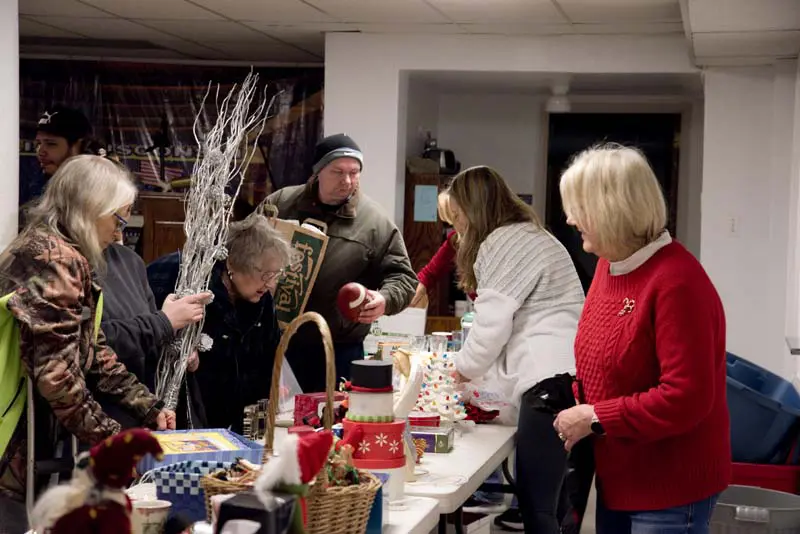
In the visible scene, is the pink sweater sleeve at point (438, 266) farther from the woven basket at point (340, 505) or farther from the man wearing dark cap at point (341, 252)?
the woven basket at point (340, 505)

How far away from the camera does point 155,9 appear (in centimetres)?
647

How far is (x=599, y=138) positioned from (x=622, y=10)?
146 inches

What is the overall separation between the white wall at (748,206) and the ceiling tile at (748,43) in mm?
583

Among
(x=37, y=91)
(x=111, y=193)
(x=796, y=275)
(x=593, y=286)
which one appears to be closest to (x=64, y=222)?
(x=111, y=193)

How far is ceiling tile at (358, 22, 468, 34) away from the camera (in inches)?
270

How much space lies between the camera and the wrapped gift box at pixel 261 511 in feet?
4.75

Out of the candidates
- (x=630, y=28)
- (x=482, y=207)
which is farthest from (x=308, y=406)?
(x=630, y=28)

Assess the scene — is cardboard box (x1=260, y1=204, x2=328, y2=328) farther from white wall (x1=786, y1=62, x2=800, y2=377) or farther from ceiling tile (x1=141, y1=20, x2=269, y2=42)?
ceiling tile (x1=141, y1=20, x2=269, y2=42)

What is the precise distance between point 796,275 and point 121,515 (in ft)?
16.9

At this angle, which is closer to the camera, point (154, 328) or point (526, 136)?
point (154, 328)

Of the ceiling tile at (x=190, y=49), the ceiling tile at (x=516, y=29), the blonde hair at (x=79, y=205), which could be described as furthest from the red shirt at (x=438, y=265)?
the ceiling tile at (x=190, y=49)

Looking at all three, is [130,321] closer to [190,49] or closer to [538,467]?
[538,467]

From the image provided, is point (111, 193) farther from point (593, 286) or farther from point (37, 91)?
point (37, 91)

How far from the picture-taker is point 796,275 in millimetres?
5875
